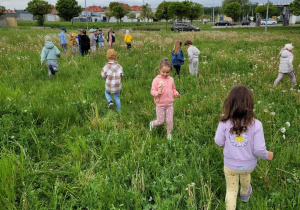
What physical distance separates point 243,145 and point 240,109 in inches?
16.5

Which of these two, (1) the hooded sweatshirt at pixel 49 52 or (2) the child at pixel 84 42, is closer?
(1) the hooded sweatshirt at pixel 49 52

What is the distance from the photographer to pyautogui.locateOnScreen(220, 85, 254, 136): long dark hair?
8.26 feet

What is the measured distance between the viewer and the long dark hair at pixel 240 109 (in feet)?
8.26

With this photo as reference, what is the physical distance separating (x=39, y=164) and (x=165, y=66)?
2.77m

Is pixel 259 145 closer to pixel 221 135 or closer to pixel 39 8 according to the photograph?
pixel 221 135

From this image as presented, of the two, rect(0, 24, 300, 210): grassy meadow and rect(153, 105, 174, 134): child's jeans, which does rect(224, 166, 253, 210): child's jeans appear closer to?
rect(0, 24, 300, 210): grassy meadow

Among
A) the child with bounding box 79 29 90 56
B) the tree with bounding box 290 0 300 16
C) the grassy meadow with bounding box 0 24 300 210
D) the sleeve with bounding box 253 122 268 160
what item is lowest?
the grassy meadow with bounding box 0 24 300 210

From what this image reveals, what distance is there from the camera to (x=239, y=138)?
8.63ft

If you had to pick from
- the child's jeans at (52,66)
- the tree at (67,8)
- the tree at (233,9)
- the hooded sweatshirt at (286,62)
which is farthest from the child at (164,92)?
the tree at (67,8)

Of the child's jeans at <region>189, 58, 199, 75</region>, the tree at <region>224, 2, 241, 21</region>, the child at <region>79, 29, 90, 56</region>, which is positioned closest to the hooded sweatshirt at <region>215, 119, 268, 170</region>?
the child's jeans at <region>189, 58, 199, 75</region>

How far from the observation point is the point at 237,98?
8.32ft

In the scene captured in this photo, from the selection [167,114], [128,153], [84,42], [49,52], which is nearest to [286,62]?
[167,114]

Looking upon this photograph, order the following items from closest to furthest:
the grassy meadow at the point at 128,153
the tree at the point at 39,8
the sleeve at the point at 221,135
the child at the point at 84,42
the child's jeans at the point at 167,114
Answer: the sleeve at the point at 221,135 → the grassy meadow at the point at 128,153 → the child's jeans at the point at 167,114 → the child at the point at 84,42 → the tree at the point at 39,8

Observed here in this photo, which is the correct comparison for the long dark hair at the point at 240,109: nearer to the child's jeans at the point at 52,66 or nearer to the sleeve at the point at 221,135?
the sleeve at the point at 221,135
